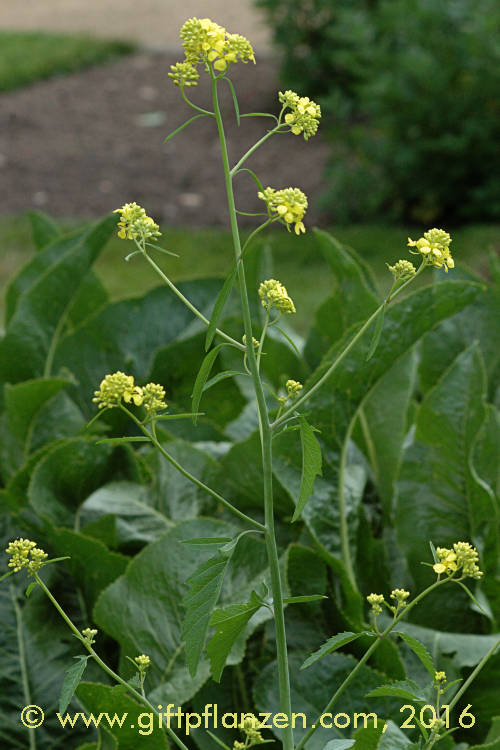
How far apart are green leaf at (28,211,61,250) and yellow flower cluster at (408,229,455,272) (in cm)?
155

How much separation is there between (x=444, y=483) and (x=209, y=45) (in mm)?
971

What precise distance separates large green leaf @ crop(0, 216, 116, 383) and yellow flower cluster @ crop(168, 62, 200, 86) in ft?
2.89

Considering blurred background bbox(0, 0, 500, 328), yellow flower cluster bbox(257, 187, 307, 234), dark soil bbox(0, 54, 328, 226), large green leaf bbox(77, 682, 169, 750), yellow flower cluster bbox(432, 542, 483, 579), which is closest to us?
yellow flower cluster bbox(257, 187, 307, 234)

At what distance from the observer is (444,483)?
64.8 inches


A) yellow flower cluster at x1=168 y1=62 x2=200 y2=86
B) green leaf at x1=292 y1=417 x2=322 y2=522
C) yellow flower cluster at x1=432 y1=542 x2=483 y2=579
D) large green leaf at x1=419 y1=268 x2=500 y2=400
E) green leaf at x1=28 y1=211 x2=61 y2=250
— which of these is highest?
yellow flower cluster at x1=168 y1=62 x2=200 y2=86

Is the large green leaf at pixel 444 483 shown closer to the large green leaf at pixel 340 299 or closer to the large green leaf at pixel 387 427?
the large green leaf at pixel 387 427

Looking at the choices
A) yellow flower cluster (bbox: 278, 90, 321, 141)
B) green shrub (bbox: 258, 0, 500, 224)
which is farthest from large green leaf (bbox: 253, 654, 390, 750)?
green shrub (bbox: 258, 0, 500, 224)

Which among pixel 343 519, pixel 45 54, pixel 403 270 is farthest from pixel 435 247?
pixel 45 54

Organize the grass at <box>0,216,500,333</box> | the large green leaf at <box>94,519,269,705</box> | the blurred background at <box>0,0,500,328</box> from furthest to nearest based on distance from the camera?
the blurred background at <box>0,0,500,328</box> → the grass at <box>0,216,500,333</box> → the large green leaf at <box>94,519,269,705</box>

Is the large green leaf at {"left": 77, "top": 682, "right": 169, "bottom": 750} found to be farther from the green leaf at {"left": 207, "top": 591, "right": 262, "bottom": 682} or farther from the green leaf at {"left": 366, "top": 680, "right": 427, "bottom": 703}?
the green leaf at {"left": 366, "top": 680, "right": 427, "bottom": 703}

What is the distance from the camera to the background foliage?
1.44m

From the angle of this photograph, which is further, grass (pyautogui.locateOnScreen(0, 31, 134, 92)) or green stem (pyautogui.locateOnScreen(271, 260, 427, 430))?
grass (pyautogui.locateOnScreen(0, 31, 134, 92))

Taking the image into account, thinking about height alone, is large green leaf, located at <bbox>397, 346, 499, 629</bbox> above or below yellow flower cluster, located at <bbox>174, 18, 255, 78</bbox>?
below

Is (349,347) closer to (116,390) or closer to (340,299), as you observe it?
(116,390)
